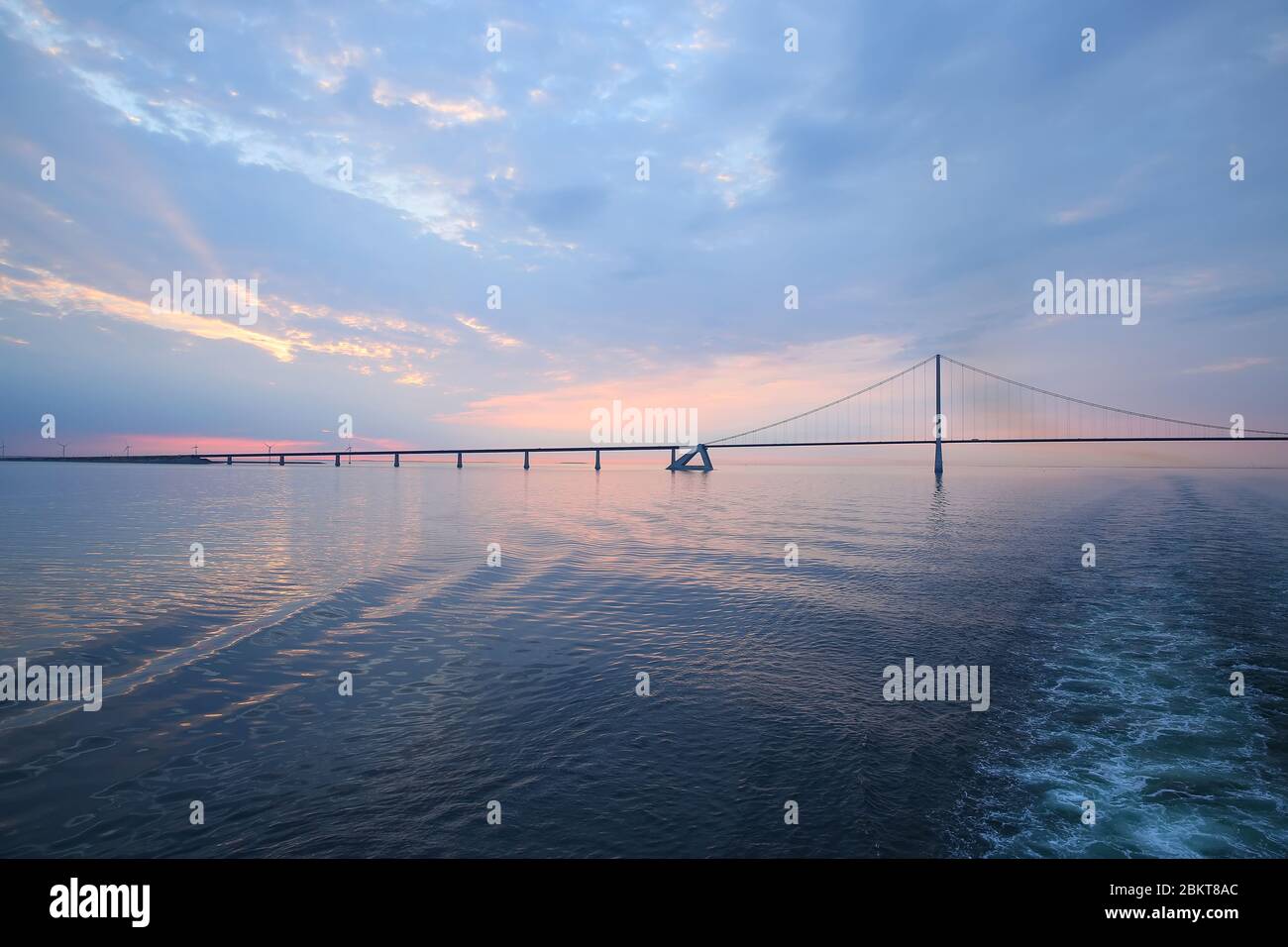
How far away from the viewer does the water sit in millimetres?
6098

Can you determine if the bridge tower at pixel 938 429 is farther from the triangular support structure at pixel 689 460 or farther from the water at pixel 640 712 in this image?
the water at pixel 640 712

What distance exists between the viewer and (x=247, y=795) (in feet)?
21.9

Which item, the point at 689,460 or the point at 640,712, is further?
the point at 689,460

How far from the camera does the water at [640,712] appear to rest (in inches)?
240

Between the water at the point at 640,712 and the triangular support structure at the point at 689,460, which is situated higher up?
the triangular support structure at the point at 689,460

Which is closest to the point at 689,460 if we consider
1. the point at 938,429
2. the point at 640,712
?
the point at 938,429

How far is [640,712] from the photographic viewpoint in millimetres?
9141

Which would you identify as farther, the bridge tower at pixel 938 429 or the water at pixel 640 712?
the bridge tower at pixel 938 429

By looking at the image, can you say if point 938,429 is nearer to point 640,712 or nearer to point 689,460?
point 689,460

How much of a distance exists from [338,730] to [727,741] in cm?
573

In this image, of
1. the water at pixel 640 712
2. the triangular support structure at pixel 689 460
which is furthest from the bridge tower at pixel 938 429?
the water at pixel 640 712

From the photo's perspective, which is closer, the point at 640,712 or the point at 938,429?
the point at 640,712
